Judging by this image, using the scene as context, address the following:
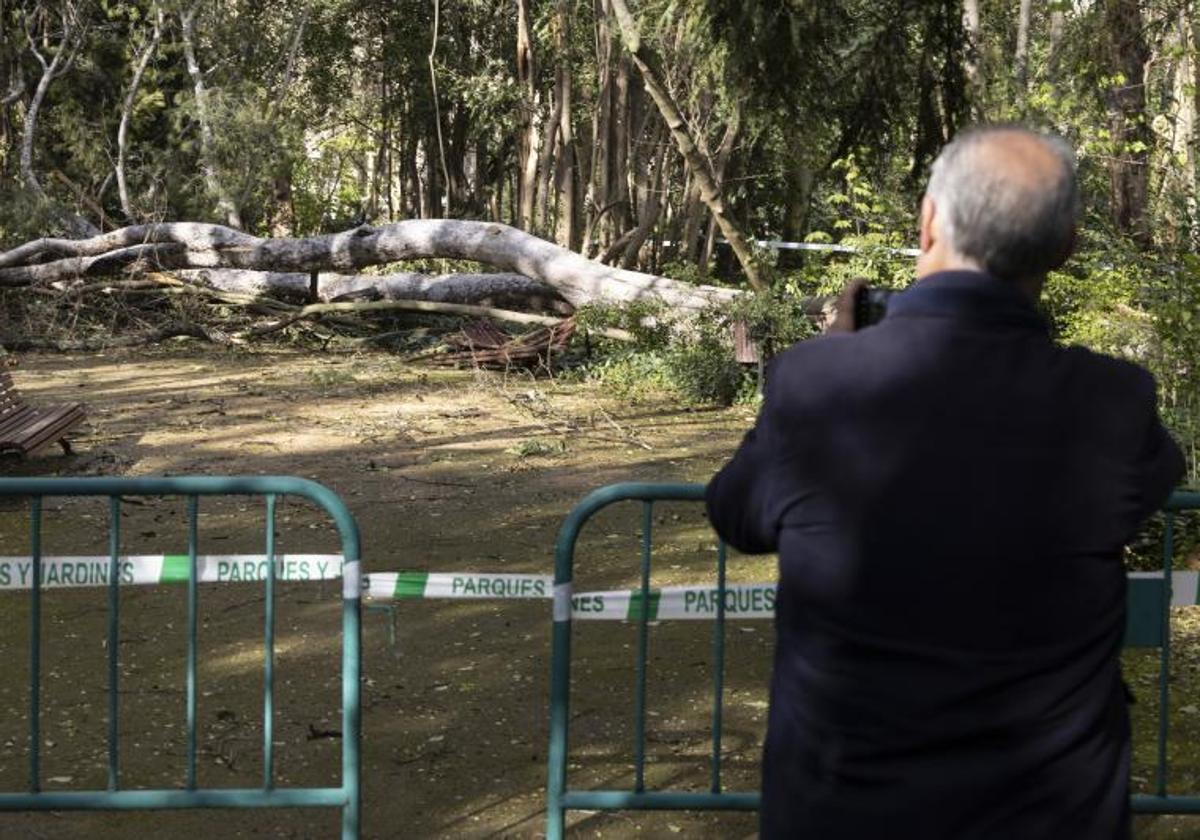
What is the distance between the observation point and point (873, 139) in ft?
28.9

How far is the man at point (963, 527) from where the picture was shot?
84.9 inches

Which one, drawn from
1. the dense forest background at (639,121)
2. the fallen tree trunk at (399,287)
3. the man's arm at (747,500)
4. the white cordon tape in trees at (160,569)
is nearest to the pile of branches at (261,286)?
the fallen tree trunk at (399,287)

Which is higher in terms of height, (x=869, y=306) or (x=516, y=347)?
(x=869, y=306)

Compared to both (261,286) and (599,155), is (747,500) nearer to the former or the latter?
(261,286)

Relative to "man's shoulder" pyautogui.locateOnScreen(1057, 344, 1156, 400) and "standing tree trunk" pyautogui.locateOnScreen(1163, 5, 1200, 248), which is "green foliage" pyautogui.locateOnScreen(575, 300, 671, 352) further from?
"man's shoulder" pyautogui.locateOnScreen(1057, 344, 1156, 400)

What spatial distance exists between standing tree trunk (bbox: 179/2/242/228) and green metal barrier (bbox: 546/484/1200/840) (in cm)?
2291

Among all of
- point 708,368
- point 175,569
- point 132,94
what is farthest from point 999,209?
point 132,94

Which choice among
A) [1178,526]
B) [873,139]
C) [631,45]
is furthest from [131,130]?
[1178,526]

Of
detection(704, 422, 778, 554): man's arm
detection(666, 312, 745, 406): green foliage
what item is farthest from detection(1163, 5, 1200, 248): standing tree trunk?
detection(704, 422, 778, 554): man's arm

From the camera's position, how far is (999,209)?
7.16 feet

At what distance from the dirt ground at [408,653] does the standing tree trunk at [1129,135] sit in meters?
5.95

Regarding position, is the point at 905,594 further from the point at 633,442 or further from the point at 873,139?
the point at 633,442

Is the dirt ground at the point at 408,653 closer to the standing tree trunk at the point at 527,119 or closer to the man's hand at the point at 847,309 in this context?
the man's hand at the point at 847,309

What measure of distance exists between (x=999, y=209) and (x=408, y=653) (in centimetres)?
534
